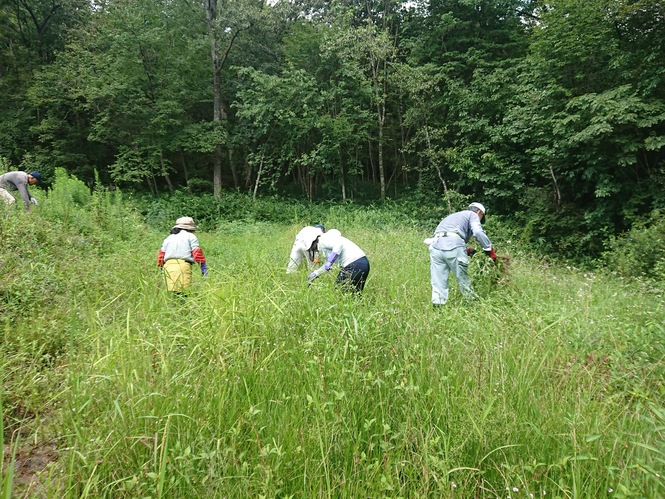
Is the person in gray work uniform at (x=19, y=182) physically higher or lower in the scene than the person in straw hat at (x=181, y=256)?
higher

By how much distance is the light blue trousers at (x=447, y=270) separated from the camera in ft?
14.4

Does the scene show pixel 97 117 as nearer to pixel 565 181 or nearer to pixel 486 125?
pixel 486 125

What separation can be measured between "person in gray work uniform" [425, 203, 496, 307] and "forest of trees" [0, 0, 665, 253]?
25.2ft

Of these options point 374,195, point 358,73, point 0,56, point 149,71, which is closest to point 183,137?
point 149,71

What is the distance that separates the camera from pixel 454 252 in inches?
173

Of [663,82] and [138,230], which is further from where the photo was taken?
[663,82]

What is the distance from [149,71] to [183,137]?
3.60 m

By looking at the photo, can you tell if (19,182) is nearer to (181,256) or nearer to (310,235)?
(181,256)

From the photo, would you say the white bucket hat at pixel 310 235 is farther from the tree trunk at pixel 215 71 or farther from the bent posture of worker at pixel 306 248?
the tree trunk at pixel 215 71

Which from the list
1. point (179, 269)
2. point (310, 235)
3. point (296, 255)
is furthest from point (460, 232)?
point (179, 269)

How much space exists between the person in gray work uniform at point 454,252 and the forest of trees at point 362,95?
7.68 meters

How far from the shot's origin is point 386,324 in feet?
8.70

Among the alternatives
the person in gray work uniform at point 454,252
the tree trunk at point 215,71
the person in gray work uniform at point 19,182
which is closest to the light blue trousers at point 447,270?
the person in gray work uniform at point 454,252

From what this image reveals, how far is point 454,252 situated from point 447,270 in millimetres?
263
